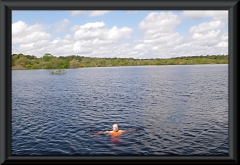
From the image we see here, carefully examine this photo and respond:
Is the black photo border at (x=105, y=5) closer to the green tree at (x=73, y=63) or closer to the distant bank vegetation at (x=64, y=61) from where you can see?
the distant bank vegetation at (x=64, y=61)

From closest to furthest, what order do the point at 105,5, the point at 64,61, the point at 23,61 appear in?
the point at 105,5
the point at 23,61
the point at 64,61

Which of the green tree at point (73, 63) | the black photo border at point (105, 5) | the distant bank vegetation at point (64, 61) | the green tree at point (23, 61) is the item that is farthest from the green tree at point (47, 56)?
the black photo border at point (105, 5)

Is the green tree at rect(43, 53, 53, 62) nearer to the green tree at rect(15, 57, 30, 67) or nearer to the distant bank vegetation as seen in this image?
the distant bank vegetation

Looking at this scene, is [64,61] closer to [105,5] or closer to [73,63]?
[73,63]

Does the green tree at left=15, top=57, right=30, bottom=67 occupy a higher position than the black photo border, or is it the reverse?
the green tree at left=15, top=57, right=30, bottom=67

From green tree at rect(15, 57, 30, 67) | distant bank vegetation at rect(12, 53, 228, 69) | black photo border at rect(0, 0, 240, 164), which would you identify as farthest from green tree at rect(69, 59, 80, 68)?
black photo border at rect(0, 0, 240, 164)

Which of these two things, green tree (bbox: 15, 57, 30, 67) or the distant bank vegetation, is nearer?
green tree (bbox: 15, 57, 30, 67)

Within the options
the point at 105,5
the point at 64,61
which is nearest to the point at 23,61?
the point at 64,61

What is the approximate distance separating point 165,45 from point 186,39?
830cm

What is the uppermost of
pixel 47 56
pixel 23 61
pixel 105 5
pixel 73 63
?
pixel 47 56

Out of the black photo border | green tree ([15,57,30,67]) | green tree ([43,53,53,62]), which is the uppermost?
green tree ([43,53,53,62])

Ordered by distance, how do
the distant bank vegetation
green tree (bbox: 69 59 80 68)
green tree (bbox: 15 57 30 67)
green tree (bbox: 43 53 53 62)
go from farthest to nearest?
green tree (bbox: 69 59 80 68)
green tree (bbox: 43 53 53 62)
the distant bank vegetation
green tree (bbox: 15 57 30 67)
